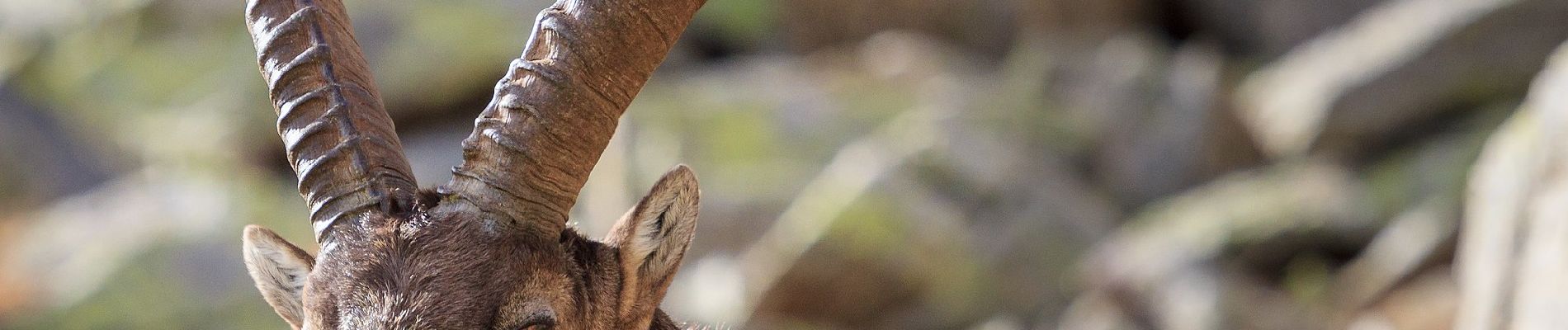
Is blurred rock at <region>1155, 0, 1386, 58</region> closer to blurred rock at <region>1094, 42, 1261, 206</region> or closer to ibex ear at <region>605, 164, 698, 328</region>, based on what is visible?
blurred rock at <region>1094, 42, 1261, 206</region>

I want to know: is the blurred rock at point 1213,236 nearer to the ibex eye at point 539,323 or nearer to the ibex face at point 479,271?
the ibex face at point 479,271

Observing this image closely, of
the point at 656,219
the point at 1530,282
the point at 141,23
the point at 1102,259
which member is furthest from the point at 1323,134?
the point at 141,23

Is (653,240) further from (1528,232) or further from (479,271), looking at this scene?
(1528,232)

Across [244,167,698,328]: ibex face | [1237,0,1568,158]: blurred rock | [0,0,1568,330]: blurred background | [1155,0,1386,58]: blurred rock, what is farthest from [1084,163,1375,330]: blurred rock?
[244,167,698,328]: ibex face

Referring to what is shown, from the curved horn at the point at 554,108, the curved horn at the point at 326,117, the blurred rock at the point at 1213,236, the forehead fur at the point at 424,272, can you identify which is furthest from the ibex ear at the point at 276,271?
the blurred rock at the point at 1213,236

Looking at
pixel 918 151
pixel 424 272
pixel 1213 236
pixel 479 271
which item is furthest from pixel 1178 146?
pixel 424 272

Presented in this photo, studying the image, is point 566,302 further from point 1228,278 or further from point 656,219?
point 1228,278

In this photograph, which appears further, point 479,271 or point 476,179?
point 476,179
